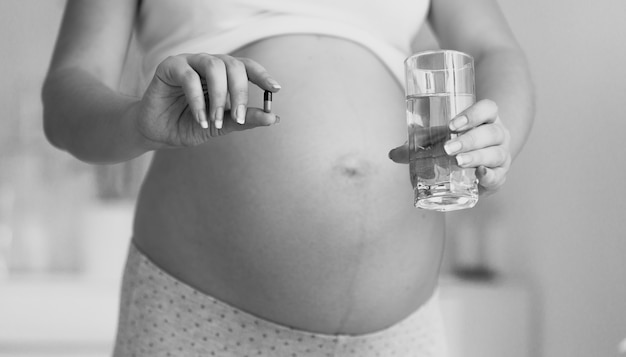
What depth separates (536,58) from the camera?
6.94 feet

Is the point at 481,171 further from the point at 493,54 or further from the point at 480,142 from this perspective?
the point at 493,54

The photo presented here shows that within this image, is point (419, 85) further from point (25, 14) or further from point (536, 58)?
point (25, 14)

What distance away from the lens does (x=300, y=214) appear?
83cm

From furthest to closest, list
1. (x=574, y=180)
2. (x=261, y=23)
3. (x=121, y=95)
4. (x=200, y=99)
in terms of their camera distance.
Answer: (x=574, y=180), (x=261, y=23), (x=121, y=95), (x=200, y=99)

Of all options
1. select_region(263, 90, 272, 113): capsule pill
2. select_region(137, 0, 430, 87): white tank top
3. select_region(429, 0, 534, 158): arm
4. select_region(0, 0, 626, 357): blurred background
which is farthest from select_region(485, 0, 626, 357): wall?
select_region(263, 90, 272, 113): capsule pill

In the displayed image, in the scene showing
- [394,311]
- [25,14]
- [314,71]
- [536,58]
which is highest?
[25,14]

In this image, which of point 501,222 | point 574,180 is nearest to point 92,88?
point 574,180

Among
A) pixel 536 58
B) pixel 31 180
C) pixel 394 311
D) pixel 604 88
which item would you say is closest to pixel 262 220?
pixel 394 311

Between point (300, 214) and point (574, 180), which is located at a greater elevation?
point (574, 180)

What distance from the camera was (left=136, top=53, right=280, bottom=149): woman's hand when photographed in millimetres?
573

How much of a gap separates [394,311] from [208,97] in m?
0.36

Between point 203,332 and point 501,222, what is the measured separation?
164 centimetres

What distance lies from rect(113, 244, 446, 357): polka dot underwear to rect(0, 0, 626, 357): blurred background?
1.14m

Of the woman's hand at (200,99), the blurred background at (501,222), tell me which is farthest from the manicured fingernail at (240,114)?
the blurred background at (501,222)
